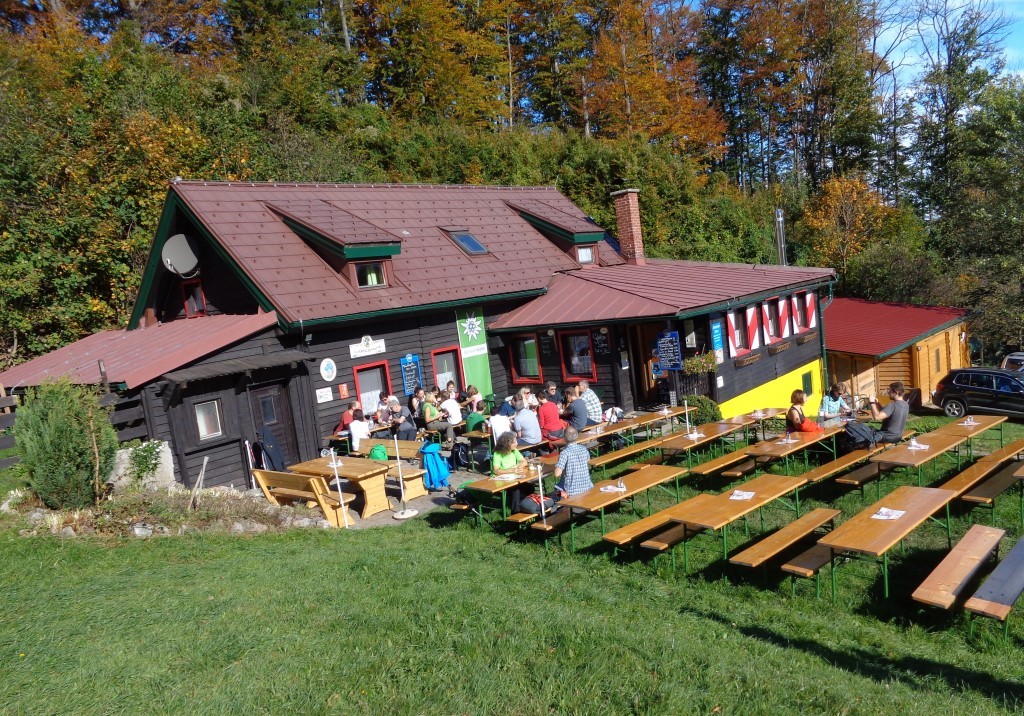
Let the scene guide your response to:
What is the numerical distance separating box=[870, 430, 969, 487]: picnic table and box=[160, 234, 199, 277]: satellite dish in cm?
1368

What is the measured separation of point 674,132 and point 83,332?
29027mm

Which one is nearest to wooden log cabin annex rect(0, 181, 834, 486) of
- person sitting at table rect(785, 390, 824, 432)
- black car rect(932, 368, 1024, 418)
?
person sitting at table rect(785, 390, 824, 432)

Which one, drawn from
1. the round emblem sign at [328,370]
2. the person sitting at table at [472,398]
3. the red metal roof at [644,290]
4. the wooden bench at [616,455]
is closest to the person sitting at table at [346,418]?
the round emblem sign at [328,370]

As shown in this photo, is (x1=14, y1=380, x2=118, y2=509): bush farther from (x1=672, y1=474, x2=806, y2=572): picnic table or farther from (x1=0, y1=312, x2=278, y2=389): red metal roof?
(x1=672, y1=474, x2=806, y2=572): picnic table

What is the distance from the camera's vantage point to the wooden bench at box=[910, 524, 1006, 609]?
6469 millimetres

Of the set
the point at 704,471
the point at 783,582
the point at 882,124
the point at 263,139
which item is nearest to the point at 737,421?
the point at 704,471

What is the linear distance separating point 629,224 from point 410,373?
8.83 meters

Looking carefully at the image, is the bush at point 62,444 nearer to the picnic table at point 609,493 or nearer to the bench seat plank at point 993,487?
the picnic table at point 609,493

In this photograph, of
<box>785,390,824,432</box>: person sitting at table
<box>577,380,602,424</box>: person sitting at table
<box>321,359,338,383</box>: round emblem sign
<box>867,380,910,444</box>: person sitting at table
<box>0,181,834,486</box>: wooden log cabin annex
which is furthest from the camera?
<box>321,359,338,383</box>: round emblem sign

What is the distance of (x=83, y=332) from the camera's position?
2136 centimetres

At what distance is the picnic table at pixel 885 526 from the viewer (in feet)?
23.0

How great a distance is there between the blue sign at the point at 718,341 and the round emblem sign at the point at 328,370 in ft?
28.3

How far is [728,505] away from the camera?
27.4 feet

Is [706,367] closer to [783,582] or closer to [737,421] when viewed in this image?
[737,421]
